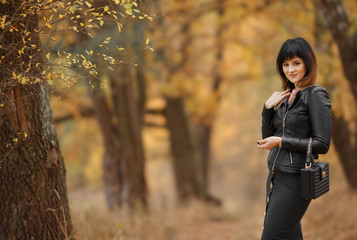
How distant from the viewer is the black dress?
132 inches

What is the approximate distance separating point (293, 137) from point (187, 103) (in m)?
11.8

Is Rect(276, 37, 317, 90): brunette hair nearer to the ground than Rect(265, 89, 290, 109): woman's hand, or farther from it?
farther from it

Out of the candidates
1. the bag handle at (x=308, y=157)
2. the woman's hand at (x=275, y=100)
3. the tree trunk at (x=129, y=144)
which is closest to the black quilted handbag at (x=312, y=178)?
the bag handle at (x=308, y=157)

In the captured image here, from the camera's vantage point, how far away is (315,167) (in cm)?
332

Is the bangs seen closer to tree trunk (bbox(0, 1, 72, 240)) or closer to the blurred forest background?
the blurred forest background

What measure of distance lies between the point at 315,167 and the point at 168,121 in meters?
10.2

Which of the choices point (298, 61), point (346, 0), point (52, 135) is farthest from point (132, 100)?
point (298, 61)

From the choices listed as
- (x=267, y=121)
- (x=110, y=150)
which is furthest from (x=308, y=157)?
(x=110, y=150)

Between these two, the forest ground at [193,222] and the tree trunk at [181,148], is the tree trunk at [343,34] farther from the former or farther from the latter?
the tree trunk at [181,148]

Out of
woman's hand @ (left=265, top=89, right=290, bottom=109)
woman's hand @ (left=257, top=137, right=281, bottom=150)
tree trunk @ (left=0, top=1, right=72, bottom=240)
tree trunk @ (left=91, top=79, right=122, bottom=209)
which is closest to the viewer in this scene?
woman's hand @ (left=257, top=137, right=281, bottom=150)

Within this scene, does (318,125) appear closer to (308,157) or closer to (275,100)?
(308,157)

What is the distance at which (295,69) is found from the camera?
3.59 metres

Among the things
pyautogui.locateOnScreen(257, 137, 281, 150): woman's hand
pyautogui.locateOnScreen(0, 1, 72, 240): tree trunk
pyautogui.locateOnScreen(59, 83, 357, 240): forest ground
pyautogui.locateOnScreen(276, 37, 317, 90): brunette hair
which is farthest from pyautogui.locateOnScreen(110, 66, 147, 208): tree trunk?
pyautogui.locateOnScreen(257, 137, 281, 150): woman's hand

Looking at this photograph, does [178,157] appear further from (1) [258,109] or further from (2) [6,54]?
(2) [6,54]
